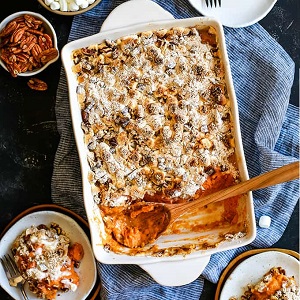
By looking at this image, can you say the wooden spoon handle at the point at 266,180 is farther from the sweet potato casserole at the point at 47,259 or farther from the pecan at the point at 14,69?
the pecan at the point at 14,69

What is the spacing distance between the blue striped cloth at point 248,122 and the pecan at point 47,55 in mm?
82

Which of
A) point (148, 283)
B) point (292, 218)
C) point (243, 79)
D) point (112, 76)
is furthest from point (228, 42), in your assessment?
point (148, 283)

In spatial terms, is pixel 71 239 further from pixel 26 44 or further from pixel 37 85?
pixel 26 44

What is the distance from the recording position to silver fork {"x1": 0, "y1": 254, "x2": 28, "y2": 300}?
2498 mm

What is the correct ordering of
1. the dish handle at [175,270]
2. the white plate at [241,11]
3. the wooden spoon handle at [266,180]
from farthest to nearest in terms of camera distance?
the white plate at [241,11], the dish handle at [175,270], the wooden spoon handle at [266,180]

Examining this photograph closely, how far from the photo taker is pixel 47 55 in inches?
96.3

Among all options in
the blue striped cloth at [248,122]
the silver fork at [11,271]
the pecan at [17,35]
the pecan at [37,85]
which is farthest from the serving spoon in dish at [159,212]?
the pecan at [17,35]

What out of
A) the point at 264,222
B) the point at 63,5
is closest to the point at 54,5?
the point at 63,5

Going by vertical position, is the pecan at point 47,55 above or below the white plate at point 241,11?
below

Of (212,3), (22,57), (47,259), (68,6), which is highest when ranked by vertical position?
(212,3)

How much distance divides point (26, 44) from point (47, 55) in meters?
0.08

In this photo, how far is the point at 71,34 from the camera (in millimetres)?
2521

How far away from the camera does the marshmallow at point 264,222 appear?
8.41ft

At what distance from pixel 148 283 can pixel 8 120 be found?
79 cm
